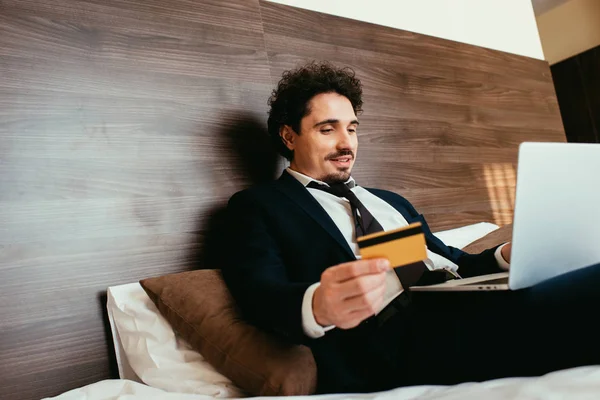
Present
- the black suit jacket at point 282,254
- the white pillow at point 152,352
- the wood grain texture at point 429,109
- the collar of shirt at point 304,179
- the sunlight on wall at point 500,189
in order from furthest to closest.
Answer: the sunlight on wall at point 500,189
the wood grain texture at point 429,109
the collar of shirt at point 304,179
the white pillow at point 152,352
the black suit jacket at point 282,254

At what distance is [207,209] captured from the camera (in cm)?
161

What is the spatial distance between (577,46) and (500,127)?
10.1 ft

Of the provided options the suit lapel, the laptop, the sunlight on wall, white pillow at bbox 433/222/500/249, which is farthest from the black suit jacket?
the sunlight on wall

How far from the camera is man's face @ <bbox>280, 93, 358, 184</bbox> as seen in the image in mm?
1552

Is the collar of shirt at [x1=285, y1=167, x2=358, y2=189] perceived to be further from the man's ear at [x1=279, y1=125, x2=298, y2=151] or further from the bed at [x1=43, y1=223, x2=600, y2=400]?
the bed at [x1=43, y1=223, x2=600, y2=400]

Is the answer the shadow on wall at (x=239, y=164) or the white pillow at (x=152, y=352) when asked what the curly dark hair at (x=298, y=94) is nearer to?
the shadow on wall at (x=239, y=164)

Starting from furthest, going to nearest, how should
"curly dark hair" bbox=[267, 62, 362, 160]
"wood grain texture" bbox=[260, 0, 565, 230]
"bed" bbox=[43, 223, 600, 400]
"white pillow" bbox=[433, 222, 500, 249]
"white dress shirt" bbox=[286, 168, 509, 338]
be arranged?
1. "wood grain texture" bbox=[260, 0, 565, 230]
2. "white pillow" bbox=[433, 222, 500, 249]
3. "curly dark hair" bbox=[267, 62, 362, 160]
4. "white dress shirt" bbox=[286, 168, 509, 338]
5. "bed" bbox=[43, 223, 600, 400]

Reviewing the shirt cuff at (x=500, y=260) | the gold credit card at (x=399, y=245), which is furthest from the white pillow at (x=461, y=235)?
the gold credit card at (x=399, y=245)

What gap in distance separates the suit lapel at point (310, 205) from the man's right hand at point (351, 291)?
0.39m

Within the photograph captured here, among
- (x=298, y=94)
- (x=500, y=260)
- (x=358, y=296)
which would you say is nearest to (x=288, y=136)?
(x=298, y=94)

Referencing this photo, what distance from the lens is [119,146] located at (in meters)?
1.48

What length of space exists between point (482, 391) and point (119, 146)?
3.65 feet

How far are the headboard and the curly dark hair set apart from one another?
0.09m

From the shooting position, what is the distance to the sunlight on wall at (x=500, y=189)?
2535 millimetres
